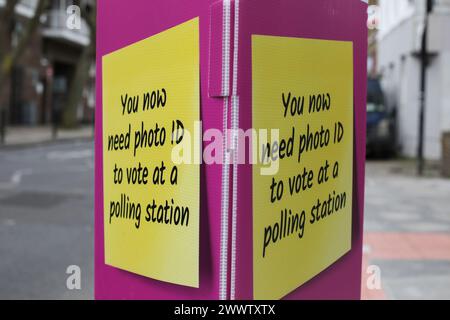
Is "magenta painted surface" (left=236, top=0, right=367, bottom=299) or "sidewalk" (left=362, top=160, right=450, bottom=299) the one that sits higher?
"magenta painted surface" (left=236, top=0, right=367, bottom=299)

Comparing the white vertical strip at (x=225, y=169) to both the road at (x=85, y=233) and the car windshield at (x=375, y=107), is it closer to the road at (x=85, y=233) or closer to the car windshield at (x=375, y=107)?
the road at (x=85, y=233)

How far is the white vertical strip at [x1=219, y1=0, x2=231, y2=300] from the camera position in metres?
1.82

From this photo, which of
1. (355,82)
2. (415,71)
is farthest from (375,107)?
(355,82)

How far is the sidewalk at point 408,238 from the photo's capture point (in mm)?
5055

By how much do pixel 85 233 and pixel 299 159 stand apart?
5.46 metres

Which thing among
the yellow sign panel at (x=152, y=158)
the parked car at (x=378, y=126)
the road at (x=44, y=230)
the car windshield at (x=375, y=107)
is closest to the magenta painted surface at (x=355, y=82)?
the yellow sign panel at (x=152, y=158)

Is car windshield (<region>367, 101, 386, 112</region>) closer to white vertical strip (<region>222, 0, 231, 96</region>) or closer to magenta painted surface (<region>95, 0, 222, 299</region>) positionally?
magenta painted surface (<region>95, 0, 222, 299</region>)

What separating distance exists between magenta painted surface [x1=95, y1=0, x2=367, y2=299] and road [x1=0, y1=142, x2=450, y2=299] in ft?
5.75

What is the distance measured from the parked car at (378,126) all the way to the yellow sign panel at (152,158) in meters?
16.5

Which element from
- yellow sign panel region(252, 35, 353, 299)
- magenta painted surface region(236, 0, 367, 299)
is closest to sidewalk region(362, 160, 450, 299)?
magenta painted surface region(236, 0, 367, 299)

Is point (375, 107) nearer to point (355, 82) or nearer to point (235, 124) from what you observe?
point (355, 82)

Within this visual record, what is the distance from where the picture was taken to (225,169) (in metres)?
1.85

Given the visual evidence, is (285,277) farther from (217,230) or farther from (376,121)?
(376,121)
